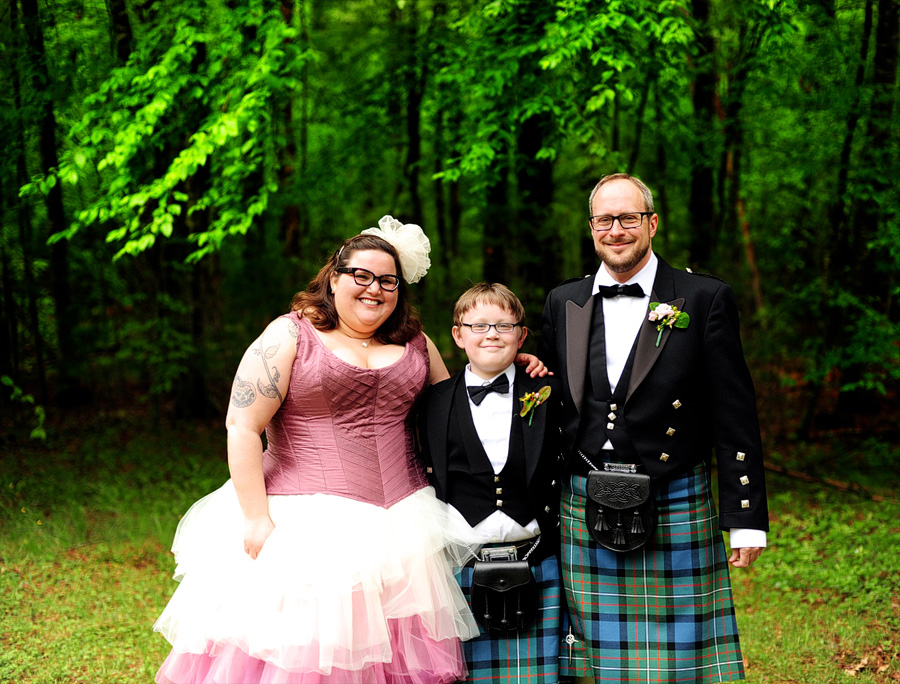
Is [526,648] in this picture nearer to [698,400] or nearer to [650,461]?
[650,461]

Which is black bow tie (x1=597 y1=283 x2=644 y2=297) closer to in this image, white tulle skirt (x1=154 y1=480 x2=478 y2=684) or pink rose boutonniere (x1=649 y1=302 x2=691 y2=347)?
pink rose boutonniere (x1=649 y1=302 x2=691 y2=347)

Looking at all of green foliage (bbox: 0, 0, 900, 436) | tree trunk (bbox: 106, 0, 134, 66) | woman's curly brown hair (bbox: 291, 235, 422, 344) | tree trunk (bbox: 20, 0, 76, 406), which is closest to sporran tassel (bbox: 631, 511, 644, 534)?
woman's curly brown hair (bbox: 291, 235, 422, 344)

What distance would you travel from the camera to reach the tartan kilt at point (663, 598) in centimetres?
286

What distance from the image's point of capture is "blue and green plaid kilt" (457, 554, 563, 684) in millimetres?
2949

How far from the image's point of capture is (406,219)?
9734 millimetres

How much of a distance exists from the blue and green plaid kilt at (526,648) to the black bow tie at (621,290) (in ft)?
3.37

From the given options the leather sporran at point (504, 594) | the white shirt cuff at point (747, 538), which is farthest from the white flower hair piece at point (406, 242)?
the white shirt cuff at point (747, 538)

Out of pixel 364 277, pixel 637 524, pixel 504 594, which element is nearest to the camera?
pixel 637 524

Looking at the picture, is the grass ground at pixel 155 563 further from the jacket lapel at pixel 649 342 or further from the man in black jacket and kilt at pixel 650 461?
the jacket lapel at pixel 649 342

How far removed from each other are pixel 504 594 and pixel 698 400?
3.19ft

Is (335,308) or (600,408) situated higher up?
(335,308)

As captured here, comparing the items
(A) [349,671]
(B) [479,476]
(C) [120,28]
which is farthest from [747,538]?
(C) [120,28]

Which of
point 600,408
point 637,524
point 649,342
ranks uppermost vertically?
point 649,342

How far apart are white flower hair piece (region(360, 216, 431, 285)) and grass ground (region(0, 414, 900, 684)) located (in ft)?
9.25
